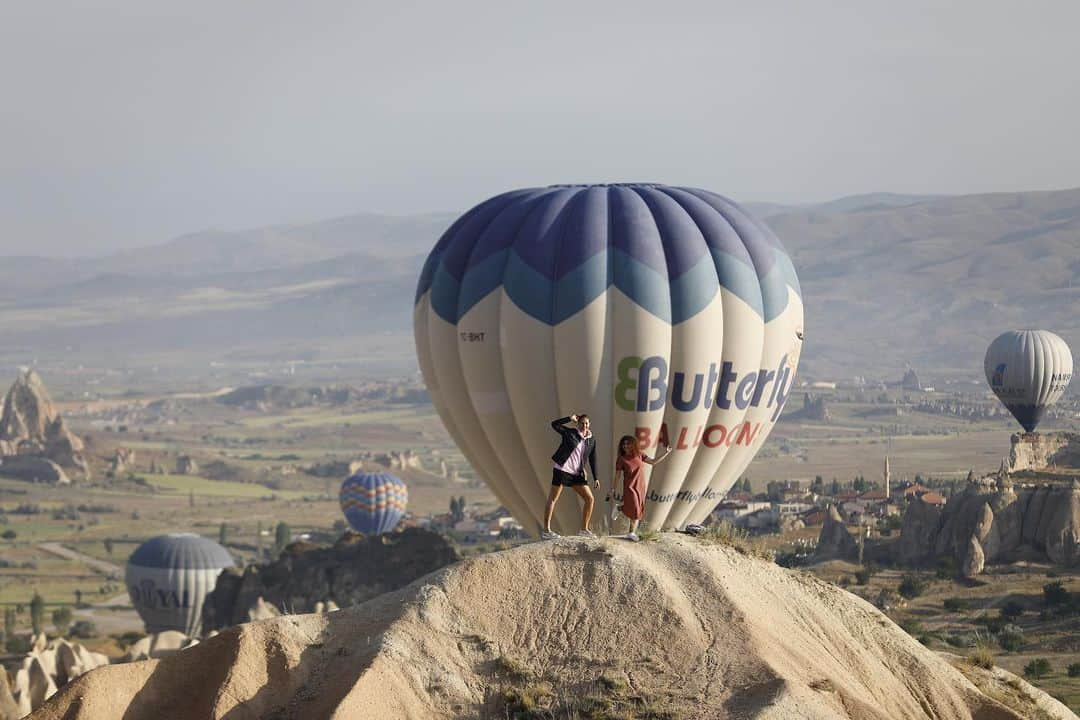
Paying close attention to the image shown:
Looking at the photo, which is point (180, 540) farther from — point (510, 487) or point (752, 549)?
point (752, 549)

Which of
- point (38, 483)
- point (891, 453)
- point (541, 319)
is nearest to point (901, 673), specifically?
point (541, 319)

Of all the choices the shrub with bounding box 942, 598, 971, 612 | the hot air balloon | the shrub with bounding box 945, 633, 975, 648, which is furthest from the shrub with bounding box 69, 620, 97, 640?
the shrub with bounding box 945, 633, 975, 648

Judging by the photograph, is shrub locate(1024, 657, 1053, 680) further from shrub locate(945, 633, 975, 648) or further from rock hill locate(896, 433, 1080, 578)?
rock hill locate(896, 433, 1080, 578)

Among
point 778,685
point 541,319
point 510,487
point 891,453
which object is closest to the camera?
point 778,685

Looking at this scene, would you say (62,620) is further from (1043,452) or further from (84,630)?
(1043,452)

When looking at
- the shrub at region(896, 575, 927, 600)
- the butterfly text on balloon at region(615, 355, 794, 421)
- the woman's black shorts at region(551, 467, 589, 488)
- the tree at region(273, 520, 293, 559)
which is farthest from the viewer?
the tree at region(273, 520, 293, 559)

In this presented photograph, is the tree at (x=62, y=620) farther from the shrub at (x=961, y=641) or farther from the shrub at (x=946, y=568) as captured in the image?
the shrub at (x=961, y=641)

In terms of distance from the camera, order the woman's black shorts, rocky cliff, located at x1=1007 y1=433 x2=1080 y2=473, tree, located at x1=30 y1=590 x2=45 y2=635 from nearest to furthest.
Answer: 1. the woman's black shorts
2. rocky cliff, located at x1=1007 y1=433 x2=1080 y2=473
3. tree, located at x1=30 y1=590 x2=45 y2=635

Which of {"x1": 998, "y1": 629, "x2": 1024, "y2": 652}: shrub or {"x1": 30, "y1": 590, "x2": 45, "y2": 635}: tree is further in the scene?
{"x1": 30, "y1": 590, "x2": 45, "y2": 635}: tree
